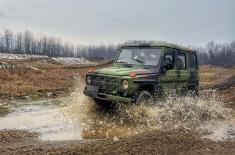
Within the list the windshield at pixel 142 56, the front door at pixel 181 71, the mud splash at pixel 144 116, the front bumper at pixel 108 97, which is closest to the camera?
the mud splash at pixel 144 116

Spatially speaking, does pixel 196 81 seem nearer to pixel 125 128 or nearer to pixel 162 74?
pixel 162 74

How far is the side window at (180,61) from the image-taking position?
13027 mm

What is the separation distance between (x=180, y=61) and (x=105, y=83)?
3.18 m

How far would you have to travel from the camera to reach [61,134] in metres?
9.12

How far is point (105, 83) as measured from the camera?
36.7 ft

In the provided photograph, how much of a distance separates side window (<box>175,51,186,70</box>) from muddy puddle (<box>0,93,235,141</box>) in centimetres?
105

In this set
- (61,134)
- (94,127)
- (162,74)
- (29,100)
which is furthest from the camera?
(29,100)

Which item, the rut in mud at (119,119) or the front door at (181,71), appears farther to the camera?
the front door at (181,71)

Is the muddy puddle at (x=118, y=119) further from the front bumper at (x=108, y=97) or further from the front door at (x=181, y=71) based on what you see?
the front door at (x=181, y=71)

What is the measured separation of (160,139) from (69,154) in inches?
87.6

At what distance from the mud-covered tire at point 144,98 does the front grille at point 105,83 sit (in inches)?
26.8

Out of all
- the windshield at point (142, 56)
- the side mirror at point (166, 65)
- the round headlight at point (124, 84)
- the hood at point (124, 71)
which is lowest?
the round headlight at point (124, 84)

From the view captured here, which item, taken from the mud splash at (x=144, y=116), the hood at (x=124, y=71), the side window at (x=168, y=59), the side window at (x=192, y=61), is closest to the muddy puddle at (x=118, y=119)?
the mud splash at (x=144, y=116)

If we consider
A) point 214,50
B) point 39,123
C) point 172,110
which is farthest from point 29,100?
point 214,50
